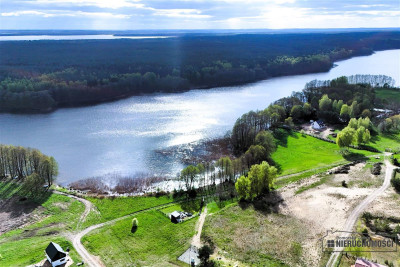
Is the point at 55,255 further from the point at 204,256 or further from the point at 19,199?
the point at 19,199

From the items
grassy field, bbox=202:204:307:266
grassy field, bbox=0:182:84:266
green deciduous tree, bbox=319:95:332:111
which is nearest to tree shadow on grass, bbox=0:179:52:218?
grassy field, bbox=0:182:84:266

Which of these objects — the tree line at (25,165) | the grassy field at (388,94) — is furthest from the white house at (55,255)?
the grassy field at (388,94)

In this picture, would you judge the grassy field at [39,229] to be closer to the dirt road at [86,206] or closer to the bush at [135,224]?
the dirt road at [86,206]

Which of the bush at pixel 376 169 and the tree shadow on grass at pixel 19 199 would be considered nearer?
the tree shadow on grass at pixel 19 199

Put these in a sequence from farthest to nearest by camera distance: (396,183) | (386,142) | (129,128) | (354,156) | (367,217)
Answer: (129,128) → (386,142) → (354,156) → (396,183) → (367,217)

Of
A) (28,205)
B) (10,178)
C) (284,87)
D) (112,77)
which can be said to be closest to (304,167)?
(28,205)

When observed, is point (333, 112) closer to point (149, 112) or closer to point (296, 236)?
point (149, 112)

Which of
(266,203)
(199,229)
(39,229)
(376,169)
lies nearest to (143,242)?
(199,229)
